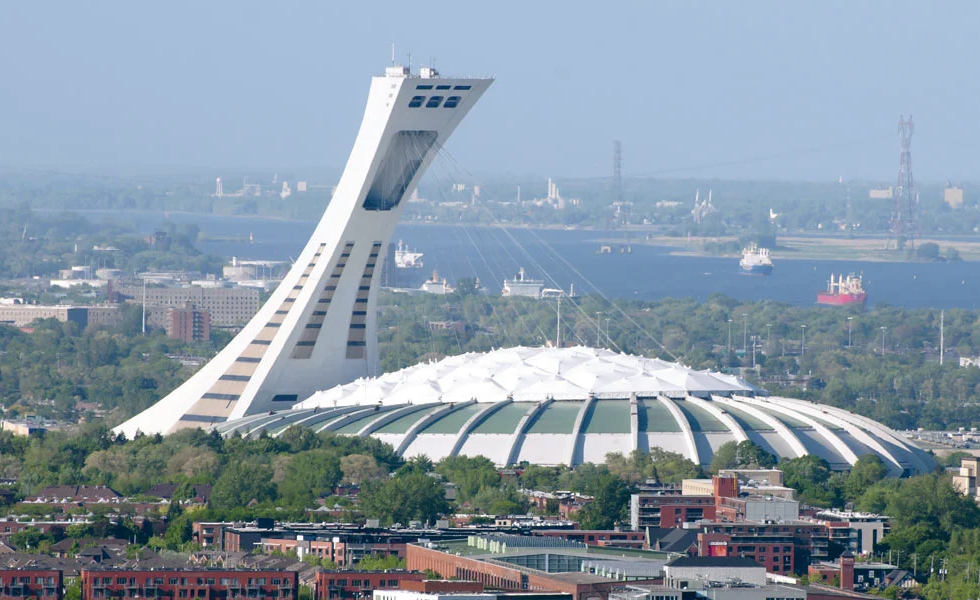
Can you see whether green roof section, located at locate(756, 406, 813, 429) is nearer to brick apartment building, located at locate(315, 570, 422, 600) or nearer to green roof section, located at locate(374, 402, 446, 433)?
Answer: green roof section, located at locate(374, 402, 446, 433)

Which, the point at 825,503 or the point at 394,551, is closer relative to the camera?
the point at 394,551

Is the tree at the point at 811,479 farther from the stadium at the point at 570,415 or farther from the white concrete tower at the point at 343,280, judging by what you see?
the white concrete tower at the point at 343,280

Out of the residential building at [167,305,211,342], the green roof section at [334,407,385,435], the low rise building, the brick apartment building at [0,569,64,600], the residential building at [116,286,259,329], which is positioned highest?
the residential building at [116,286,259,329]

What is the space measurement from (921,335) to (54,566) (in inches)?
3760

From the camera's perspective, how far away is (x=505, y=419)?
223ft

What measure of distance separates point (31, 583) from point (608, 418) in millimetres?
21185

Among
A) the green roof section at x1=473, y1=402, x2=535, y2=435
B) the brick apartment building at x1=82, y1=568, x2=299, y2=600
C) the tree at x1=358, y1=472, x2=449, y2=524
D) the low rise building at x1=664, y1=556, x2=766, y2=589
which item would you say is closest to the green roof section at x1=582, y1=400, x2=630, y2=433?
the green roof section at x1=473, y1=402, x2=535, y2=435

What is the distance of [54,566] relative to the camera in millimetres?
49875

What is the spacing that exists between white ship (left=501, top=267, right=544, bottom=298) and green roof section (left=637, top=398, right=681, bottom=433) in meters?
85.0

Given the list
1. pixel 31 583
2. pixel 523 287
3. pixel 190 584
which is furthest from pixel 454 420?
pixel 523 287

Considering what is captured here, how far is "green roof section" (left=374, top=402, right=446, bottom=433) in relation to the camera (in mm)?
68500

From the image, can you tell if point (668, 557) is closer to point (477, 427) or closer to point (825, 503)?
point (825, 503)

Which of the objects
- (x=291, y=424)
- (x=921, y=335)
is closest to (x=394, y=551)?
(x=291, y=424)

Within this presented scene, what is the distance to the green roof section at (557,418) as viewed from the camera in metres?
67.2
